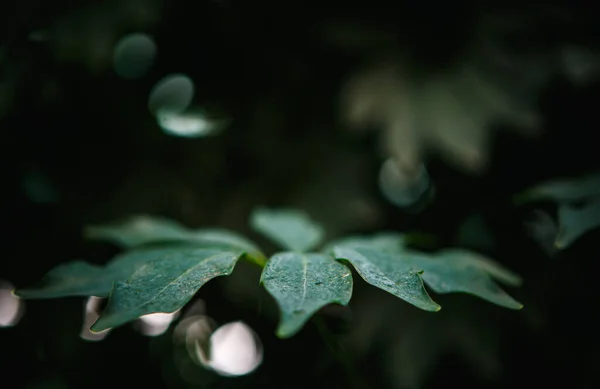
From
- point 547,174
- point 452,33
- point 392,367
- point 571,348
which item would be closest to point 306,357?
point 392,367

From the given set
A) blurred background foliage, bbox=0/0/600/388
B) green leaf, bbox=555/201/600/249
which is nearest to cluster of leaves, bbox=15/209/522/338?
green leaf, bbox=555/201/600/249

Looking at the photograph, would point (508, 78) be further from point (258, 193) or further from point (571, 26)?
point (258, 193)

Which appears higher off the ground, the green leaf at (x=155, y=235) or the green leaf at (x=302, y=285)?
the green leaf at (x=302, y=285)

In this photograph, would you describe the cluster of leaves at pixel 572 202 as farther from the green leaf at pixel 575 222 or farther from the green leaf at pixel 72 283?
the green leaf at pixel 72 283

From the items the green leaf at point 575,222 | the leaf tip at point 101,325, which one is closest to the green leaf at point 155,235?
the leaf tip at point 101,325

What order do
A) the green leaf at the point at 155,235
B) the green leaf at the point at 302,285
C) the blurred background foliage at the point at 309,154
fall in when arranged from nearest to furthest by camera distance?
the green leaf at the point at 302,285 < the green leaf at the point at 155,235 < the blurred background foliage at the point at 309,154

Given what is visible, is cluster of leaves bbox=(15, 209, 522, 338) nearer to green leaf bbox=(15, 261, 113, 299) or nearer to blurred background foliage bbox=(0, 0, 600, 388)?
green leaf bbox=(15, 261, 113, 299)
